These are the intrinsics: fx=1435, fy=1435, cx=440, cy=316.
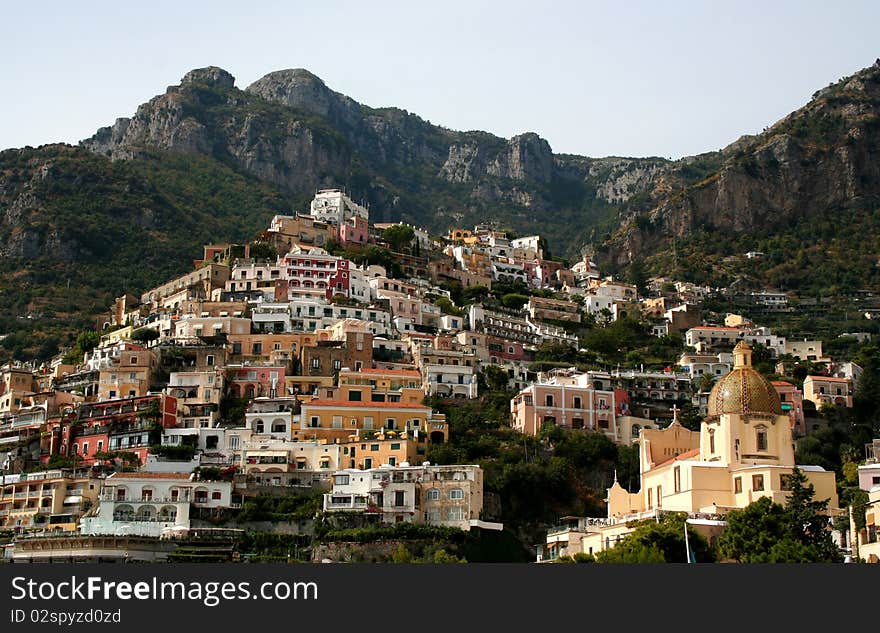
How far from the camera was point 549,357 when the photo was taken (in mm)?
123688

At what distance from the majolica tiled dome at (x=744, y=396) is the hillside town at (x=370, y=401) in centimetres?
14

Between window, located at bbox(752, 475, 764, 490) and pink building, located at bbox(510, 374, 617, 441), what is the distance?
26366 mm

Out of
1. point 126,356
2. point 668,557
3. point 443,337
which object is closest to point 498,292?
point 443,337

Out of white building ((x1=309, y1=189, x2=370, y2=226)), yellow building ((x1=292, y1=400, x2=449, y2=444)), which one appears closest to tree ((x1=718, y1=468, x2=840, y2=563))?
yellow building ((x1=292, y1=400, x2=449, y2=444))

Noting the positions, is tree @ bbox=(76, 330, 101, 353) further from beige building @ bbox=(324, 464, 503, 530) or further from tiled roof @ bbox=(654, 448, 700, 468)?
tiled roof @ bbox=(654, 448, 700, 468)

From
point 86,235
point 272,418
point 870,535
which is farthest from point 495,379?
point 86,235

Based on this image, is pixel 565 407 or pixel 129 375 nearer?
pixel 565 407

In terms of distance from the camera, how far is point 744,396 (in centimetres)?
7819

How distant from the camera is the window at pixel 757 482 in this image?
247ft

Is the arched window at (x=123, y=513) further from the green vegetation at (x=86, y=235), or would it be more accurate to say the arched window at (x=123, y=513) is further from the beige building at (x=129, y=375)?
the green vegetation at (x=86, y=235)

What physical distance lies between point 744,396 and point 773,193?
11303 centimetres

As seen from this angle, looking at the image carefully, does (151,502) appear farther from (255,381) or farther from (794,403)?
(794,403)

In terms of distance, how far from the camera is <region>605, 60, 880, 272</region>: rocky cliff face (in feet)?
605

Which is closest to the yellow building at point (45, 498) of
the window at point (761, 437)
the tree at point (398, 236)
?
the window at point (761, 437)
